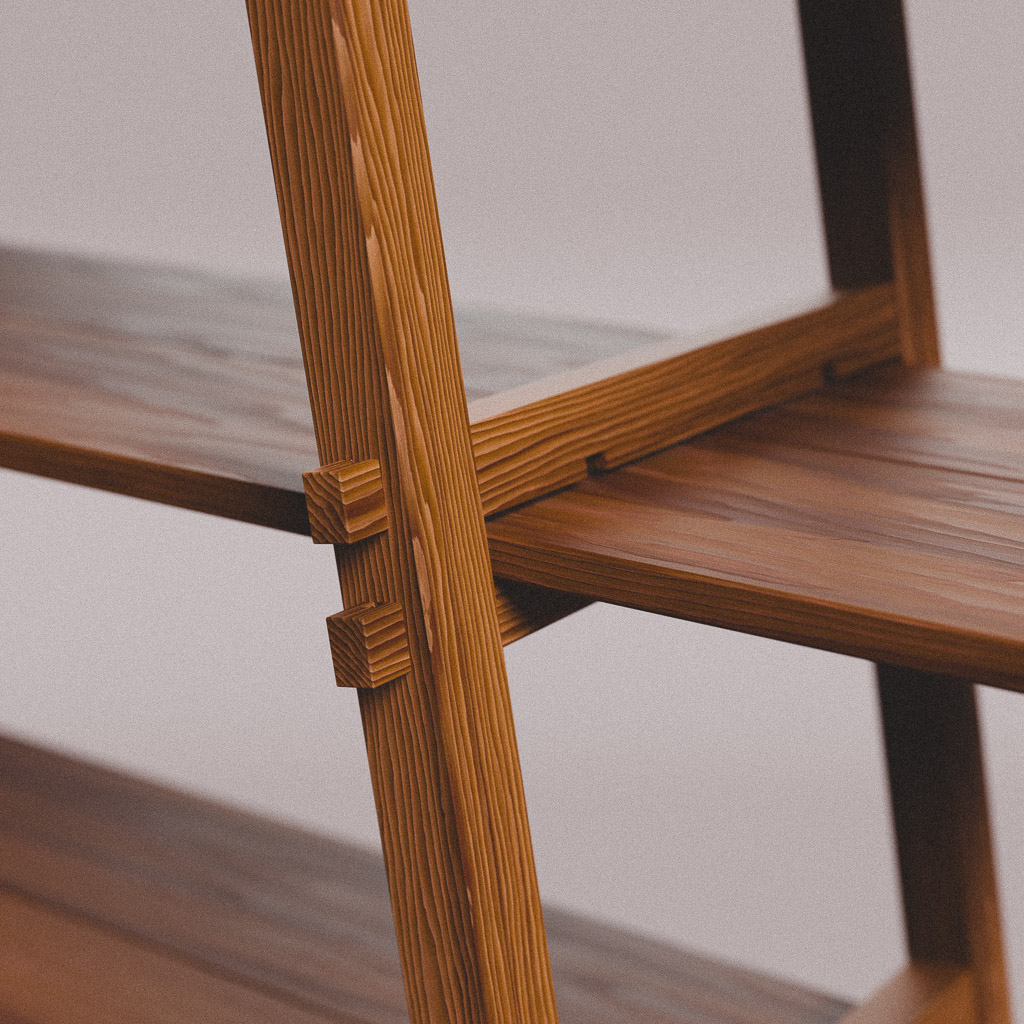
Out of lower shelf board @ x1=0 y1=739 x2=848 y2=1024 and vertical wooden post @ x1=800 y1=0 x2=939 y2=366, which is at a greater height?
vertical wooden post @ x1=800 y1=0 x2=939 y2=366

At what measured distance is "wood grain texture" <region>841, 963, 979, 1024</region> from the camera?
102 cm

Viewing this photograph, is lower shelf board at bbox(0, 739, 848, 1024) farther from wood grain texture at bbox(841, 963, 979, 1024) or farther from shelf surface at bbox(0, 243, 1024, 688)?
shelf surface at bbox(0, 243, 1024, 688)

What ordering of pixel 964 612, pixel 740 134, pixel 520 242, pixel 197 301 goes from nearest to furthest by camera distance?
pixel 964 612 < pixel 197 301 < pixel 740 134 < pixel 520 242

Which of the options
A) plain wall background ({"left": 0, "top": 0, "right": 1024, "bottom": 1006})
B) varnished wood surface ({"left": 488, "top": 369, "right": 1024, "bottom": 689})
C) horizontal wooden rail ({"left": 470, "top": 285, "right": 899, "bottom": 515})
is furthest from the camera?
plain wall background ({"left": 0, "top": 0, "right": 1024, "bottom": 1006})


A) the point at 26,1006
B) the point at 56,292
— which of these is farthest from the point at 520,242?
the point at 26,1006

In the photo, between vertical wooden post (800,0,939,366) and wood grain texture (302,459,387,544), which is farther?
vertical wooden post (800,0,939,366)

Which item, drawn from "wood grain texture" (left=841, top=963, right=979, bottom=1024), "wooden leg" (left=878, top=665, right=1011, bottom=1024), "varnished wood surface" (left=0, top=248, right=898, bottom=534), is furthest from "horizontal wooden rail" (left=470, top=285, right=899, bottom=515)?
"wood grain texture" (left=841, top=963, right=979, bottom=1024)

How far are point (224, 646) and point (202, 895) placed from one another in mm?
765

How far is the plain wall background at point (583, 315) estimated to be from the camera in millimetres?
1457

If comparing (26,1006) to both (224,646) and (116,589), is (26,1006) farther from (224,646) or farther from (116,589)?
(116,589)

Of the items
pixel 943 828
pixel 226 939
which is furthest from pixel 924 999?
pixel 226 939

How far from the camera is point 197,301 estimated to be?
104 cm

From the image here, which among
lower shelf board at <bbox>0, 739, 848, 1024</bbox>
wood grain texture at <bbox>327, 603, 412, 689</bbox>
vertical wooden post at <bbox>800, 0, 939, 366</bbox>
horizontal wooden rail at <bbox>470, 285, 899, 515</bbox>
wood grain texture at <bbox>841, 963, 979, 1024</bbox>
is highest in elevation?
vertical wooden post at <bbox>800, 0, 939, 366</bbox>

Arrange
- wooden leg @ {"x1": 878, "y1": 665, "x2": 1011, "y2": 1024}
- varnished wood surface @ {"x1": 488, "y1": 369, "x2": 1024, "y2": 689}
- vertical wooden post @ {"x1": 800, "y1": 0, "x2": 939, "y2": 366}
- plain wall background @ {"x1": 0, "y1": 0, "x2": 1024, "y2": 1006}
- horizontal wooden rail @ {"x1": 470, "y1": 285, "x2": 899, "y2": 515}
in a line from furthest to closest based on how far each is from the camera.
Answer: plain wall background @ {"x1": 0, "y1": 0, "x2": 1024, "y2": 1006} → wooden leg @ {"x1": 878, "y1": 665, "x2": 1011, "y2": 1024} → vertical wooden post @ {"x1": 800, "y1": 0, "x2": 939, "y2": 366} → horizontal wooden rail @ {"x1": 470, "y1": 285, "x2": 899, "y2": 515} → varnished wood surface @ {"x1": 488, "y1": 369, "x2": 1024, "y2": 689}
